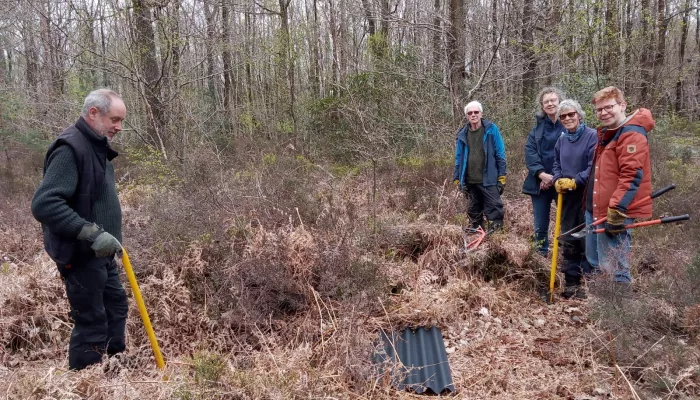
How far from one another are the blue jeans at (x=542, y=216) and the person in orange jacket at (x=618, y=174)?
3.57ft

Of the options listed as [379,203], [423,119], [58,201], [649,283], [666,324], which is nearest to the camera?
[58,201]

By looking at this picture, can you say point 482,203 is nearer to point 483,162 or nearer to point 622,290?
point 483,162

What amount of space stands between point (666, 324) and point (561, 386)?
1.07 meters

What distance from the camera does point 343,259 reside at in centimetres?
443

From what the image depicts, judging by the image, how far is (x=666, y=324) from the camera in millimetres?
3504

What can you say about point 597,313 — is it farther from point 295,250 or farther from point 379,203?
point 379,203

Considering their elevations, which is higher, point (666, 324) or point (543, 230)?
point (543, 230)

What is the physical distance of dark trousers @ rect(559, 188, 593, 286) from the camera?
4.57 m

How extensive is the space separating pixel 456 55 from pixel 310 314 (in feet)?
24.6

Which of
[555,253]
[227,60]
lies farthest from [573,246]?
[227,60]

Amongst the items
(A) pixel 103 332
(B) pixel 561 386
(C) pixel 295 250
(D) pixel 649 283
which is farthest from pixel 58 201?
(D) pixel 649 283

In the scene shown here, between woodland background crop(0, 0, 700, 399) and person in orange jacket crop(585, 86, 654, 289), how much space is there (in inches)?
17.0

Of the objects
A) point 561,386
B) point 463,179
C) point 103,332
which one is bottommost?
point 561,386

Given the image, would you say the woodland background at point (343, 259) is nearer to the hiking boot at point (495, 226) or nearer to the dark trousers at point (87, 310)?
the dark trousers at point (87, 310)
